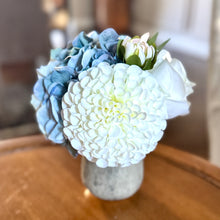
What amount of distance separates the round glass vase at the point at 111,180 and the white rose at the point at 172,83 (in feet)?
0.45

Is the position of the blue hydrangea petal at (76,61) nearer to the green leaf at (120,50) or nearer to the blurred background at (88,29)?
the green leaf at (120,50)

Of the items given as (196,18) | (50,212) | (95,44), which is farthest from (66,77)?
(196,18)

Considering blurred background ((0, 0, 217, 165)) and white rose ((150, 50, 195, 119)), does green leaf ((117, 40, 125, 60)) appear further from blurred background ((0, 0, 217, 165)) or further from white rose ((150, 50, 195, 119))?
blurred background ((0, 0, 217, 165))

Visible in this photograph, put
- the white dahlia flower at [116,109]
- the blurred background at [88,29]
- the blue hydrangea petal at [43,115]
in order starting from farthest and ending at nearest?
the blurred background at [88,29] < the blue hydrangea petal at [43,115] < the white dahlia flower at [116,109]

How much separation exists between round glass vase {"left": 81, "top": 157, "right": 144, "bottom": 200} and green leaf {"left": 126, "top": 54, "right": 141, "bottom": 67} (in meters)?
0.19

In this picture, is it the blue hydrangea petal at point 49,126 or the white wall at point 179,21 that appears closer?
the blue hydrangea petal at point 49,126

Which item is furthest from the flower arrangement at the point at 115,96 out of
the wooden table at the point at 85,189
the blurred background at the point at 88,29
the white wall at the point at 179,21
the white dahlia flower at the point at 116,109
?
the white wall at the point at 179,21

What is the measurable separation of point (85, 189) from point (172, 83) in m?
0.29

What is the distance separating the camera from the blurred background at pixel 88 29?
167 cm

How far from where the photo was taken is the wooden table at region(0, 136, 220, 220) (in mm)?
590

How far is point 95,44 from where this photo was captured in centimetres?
55

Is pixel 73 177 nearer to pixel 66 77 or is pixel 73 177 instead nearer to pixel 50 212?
pixel 50 212

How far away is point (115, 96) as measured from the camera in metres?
0.46

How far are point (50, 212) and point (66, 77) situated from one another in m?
0.25
